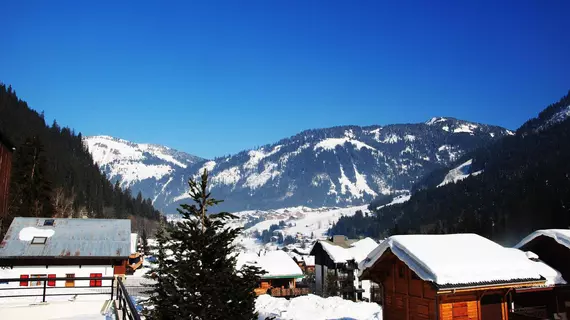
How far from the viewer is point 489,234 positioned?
12362 centimetres

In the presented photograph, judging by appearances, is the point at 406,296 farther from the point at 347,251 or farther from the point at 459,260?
the point at 347,251

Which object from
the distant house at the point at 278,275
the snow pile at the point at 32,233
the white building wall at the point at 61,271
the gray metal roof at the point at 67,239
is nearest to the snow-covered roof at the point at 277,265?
the distant house at the point at 278,275

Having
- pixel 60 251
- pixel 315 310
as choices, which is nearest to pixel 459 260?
pixel 315 310

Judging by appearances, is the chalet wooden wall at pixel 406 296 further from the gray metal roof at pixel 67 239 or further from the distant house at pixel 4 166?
the gray metal roof at pixel 67 239

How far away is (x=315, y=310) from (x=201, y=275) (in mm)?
24825

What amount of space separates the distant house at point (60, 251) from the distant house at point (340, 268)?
32795 millimetres

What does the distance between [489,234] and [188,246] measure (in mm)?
127589

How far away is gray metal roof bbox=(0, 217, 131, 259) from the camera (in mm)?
35938

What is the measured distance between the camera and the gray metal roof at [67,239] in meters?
35.9

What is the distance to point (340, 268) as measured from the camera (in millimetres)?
65062

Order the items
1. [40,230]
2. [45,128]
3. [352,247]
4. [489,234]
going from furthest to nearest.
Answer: [45,128] → [489,234] → [352,247] → [40,230]

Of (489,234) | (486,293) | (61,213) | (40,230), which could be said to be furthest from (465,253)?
(489,234)

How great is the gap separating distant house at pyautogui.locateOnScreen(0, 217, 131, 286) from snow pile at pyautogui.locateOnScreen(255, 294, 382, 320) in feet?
42.2

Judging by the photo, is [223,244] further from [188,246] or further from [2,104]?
[2,104]
